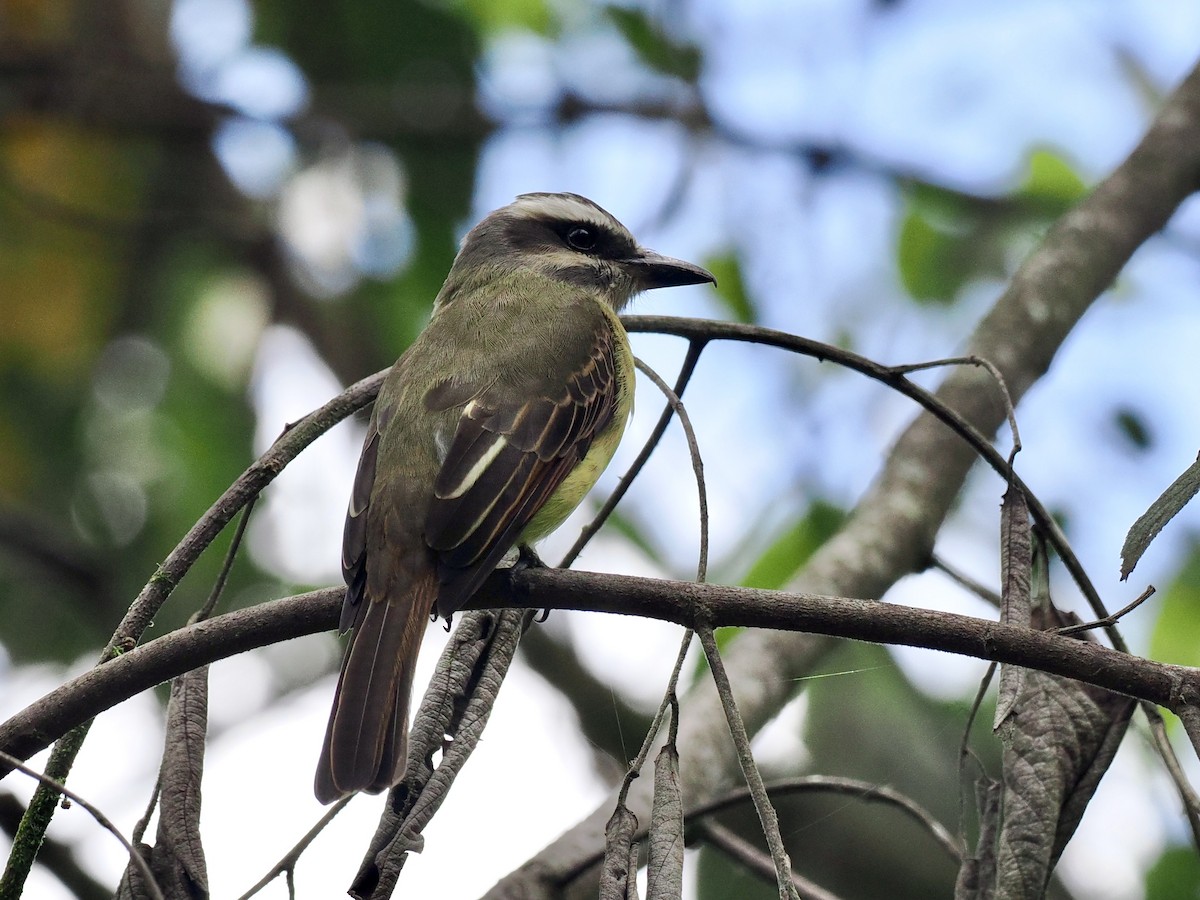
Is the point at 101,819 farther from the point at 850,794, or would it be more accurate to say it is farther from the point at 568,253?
the point at 568,253

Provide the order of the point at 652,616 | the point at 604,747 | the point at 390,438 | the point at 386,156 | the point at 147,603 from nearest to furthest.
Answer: the point at 652,616 < the point at 147,603 < the point at 390,438 < the point at 604,747 < the point at 386,156

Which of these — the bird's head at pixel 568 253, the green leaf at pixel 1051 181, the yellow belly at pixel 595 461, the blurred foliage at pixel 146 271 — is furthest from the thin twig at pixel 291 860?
the green leaf at pixel 1051 181

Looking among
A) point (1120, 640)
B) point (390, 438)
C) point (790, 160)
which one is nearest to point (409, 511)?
point (390, 438)

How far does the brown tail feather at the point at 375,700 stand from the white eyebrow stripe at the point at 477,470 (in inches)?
7.6

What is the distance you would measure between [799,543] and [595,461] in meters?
1.25

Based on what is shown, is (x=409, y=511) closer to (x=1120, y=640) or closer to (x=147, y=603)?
(x=147, y=603)

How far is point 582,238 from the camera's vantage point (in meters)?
4.41

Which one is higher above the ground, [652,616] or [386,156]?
[386,156]

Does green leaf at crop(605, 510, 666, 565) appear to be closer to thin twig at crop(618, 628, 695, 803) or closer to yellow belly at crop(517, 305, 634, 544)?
yellow belly at crop(517, 305, 634, 544)

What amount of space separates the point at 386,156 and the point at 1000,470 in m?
3.96

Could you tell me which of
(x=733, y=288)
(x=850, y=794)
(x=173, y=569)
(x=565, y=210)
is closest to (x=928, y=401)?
(x=850, y=794)

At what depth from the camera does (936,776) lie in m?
4.12

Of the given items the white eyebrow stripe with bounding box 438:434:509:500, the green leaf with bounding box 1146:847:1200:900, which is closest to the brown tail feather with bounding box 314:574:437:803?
the white eyebrow stripe with bounding box 438:434:509:500

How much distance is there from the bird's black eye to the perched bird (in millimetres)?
48
